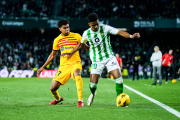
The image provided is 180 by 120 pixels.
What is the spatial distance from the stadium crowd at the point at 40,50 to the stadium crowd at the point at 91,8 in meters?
3.32

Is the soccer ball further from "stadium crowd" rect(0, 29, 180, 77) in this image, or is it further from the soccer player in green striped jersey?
"stadium crowd" rect(0, 29, 180, 77)

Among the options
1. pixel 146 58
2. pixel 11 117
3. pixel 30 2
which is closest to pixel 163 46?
pixel 146 58

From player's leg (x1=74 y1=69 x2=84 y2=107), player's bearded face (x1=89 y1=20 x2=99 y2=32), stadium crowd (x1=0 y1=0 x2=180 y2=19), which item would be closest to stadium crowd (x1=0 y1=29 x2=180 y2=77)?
stadium crowd (x1=0 y1=0 x2=180 y2=19)

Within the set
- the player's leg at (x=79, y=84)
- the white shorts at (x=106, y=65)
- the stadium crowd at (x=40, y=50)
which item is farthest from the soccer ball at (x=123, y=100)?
the stadium crowd at (x=40, y=50)

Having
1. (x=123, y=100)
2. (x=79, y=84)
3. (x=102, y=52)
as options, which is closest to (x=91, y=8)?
(x=102, y=52)

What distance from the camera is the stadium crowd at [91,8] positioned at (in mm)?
32375

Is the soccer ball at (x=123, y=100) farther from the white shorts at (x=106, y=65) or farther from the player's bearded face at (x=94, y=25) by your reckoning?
the player's bearded face at (x=94, y=25)

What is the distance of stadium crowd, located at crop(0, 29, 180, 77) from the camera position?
29514 mm

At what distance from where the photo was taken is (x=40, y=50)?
32.8 metres

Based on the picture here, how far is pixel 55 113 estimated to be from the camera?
553cm

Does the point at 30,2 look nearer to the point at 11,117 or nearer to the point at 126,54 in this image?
the point at 126,54

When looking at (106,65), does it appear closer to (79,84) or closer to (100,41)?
(100,41)

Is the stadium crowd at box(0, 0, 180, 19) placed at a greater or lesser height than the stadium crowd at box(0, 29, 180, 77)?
greater

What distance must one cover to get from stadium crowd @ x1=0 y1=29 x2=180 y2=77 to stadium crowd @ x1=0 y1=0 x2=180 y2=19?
332cm
